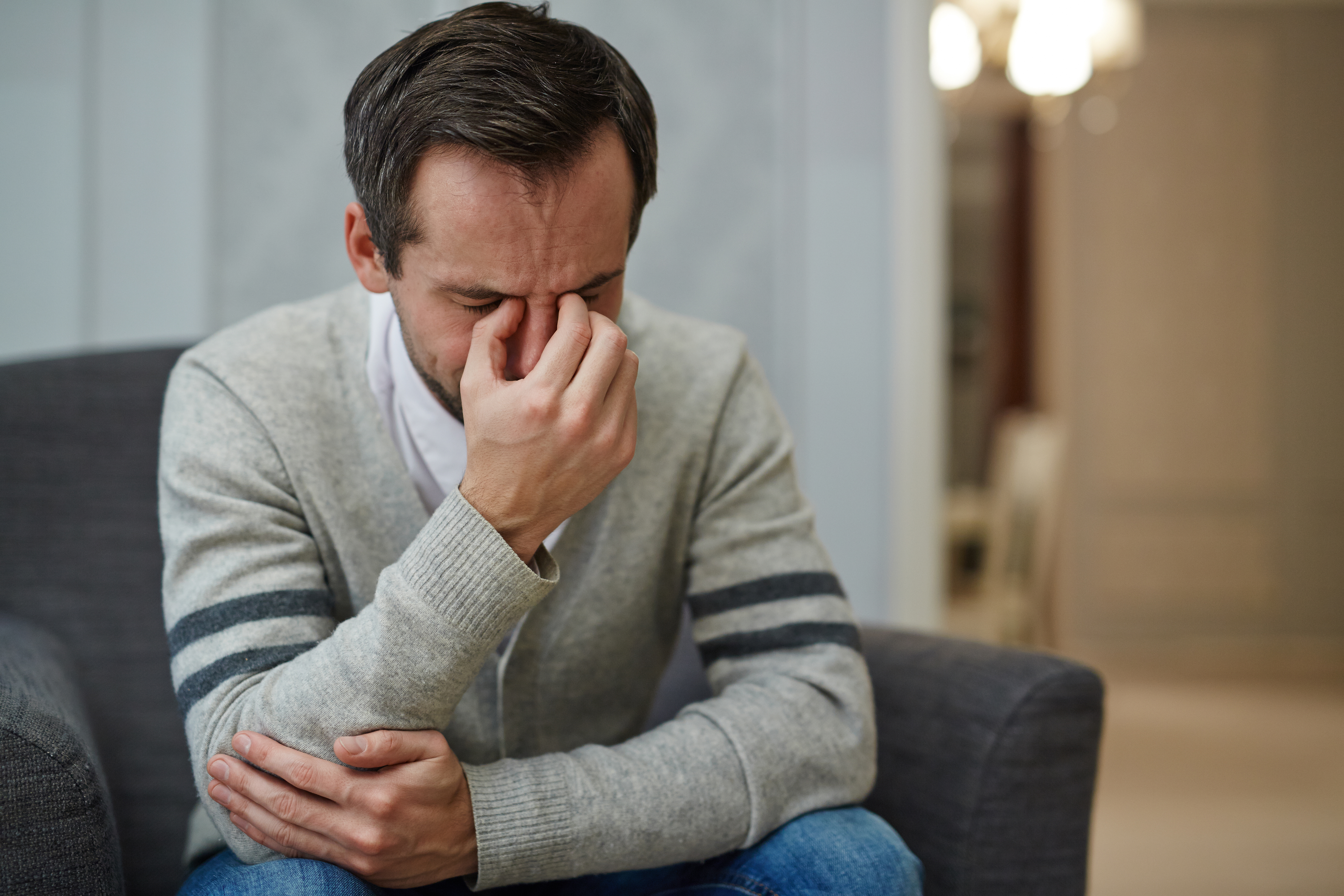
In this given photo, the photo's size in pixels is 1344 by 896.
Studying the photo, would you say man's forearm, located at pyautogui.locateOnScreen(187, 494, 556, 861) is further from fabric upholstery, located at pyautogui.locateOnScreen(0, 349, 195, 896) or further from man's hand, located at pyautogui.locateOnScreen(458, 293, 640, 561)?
fabric upholstery, located at pyautogui.locateOnScreen(0, 349, 195, 896)

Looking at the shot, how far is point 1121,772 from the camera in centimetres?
287

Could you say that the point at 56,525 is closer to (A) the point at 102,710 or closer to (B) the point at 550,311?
(A) the point at 102,710

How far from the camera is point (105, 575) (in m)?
1.23

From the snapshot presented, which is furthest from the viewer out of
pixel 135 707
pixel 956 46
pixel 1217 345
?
pixel 1217 345

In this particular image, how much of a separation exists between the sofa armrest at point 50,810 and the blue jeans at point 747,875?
79 mm

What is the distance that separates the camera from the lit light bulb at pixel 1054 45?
271 centimetres

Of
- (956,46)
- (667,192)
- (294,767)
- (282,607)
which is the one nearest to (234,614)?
(282,607)

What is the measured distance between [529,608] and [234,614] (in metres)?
0.26

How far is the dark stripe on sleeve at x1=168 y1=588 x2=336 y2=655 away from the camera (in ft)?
2.82

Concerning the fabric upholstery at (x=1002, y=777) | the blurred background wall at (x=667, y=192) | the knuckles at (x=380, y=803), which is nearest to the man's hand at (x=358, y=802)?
the knuckles at (x=380, y=803)

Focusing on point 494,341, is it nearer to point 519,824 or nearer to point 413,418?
point 413,418

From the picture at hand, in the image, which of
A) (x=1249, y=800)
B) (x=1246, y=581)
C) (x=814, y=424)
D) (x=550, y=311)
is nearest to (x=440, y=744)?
(x=550, y=311)

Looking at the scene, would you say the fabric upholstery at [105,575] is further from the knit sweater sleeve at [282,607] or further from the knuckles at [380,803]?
the knuckles at [380,803]

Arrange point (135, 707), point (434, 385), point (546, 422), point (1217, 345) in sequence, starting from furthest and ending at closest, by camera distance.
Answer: point (1217, 345) < point (135, 707) < point (434, 385) < point (546, 422)
